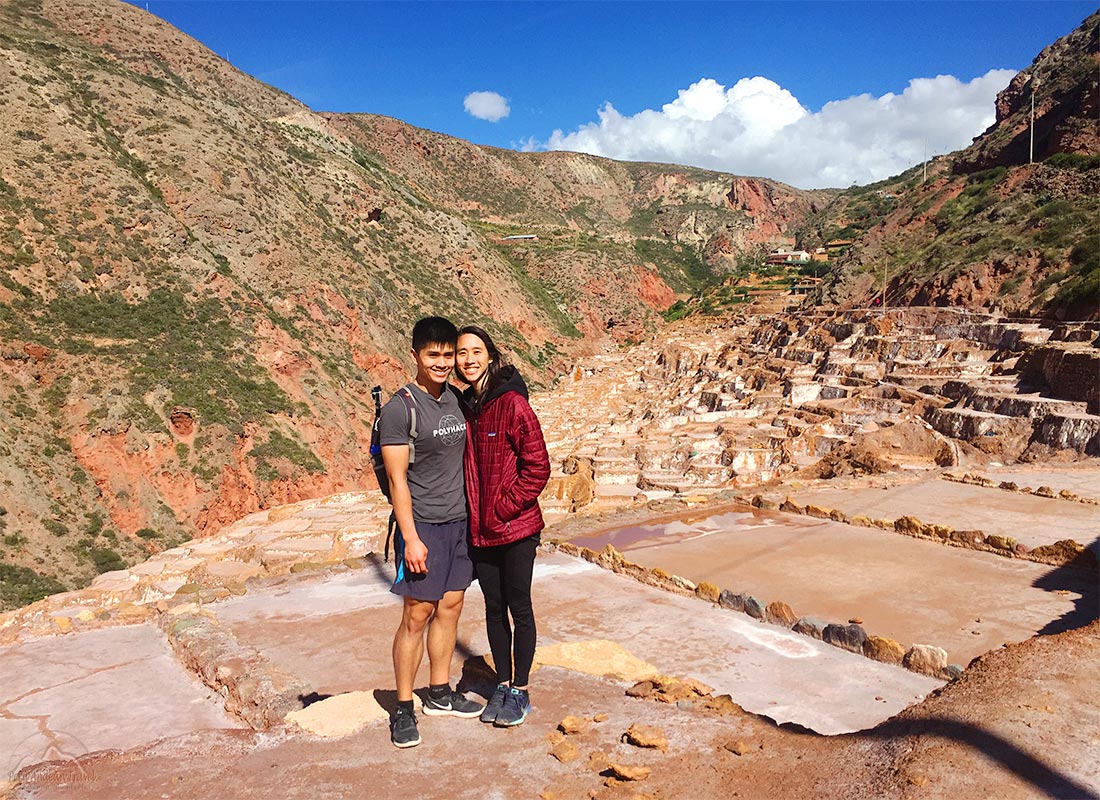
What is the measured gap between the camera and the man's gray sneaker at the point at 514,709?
11.4 ft

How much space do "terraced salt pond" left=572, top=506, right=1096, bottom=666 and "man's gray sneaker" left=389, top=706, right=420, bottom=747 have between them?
4149 mm

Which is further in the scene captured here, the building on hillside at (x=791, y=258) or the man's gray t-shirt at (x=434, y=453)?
the building on hillside at (x=791, y=258)

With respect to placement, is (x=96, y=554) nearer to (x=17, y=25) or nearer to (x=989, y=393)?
(x=989, y=393)

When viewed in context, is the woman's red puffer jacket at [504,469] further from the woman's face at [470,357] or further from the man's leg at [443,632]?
the man's leg at [443,632]

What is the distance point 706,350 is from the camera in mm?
40625

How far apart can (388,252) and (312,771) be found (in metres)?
40.3

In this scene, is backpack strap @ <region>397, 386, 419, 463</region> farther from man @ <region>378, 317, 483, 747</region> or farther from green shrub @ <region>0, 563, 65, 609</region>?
green shrub @ <region>0, 563, 65, 609</region>

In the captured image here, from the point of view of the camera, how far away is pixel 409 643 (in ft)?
11.2

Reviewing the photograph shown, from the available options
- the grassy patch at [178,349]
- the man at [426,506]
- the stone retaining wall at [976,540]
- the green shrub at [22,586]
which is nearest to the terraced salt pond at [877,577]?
the stone retaining wall at [976,540]

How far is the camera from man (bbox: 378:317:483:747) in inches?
127

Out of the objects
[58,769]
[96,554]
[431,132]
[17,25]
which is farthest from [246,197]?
[431,132]

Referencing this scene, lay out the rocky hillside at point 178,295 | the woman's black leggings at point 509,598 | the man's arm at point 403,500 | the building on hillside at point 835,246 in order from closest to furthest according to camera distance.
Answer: the man's arm at point 403,500 → the woman's black leggings at point 509,598 → the rocky hillside at point 178,295 → the building on hillside at point 835,246

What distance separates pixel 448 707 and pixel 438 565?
771 millimetres

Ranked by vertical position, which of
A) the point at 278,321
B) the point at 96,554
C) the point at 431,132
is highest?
the point at 431,132
